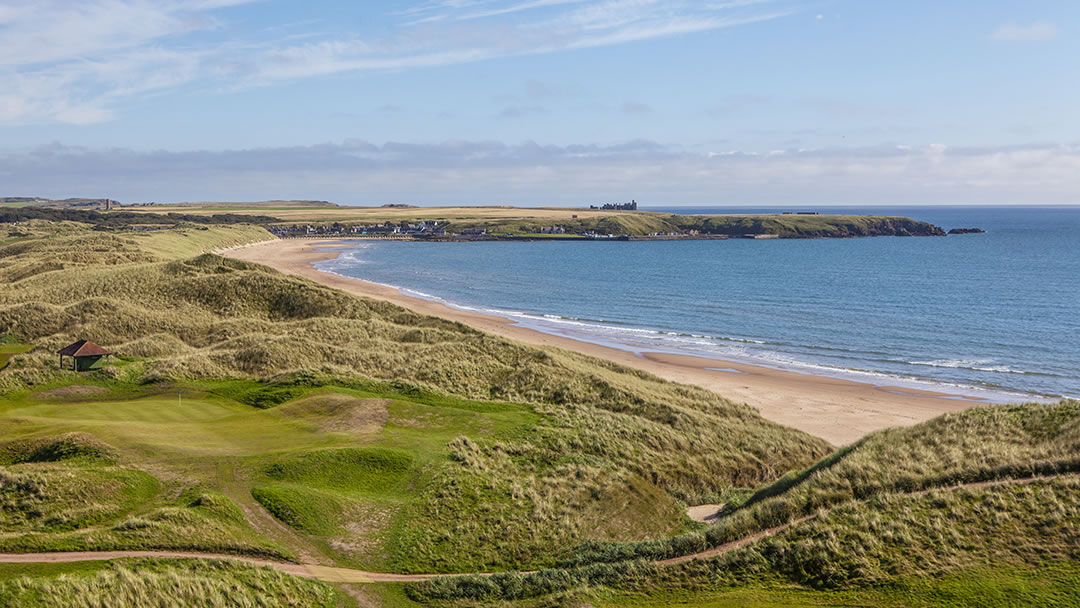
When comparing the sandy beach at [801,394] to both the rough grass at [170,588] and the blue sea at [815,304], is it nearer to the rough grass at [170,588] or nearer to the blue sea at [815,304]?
the blue sea at [815,304]

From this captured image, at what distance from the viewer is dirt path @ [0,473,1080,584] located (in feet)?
61.0

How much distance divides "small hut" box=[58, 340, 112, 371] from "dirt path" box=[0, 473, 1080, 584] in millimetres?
19558

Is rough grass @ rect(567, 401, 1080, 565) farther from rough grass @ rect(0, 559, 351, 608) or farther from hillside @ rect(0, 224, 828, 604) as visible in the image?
rough grass @ rect(0, 559, 351, 608)

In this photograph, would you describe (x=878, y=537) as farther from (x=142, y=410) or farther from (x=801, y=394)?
(x=801, y=394)

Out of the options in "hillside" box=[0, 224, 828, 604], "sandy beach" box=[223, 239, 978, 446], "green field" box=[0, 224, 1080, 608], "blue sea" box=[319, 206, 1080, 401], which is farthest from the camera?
"blue sea" box=[319, 206, 1080, 401]

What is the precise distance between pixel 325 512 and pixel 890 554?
1512 centimetres

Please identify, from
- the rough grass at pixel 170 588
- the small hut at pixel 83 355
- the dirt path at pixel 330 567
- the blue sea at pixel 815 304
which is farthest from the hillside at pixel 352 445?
the blue sea at pixel 815 304

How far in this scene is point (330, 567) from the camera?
1986 cm

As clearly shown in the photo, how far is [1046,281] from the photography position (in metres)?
107

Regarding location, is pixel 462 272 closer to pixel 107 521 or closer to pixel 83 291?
pixel 83 291

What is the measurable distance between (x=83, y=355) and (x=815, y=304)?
74.1 metres

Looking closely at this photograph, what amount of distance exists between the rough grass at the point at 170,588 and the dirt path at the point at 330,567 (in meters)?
0.59

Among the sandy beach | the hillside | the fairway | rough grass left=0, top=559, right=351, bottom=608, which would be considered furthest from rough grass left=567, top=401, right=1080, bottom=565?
the fairway

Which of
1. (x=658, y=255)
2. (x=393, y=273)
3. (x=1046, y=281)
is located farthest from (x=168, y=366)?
(x=658, y=255)
